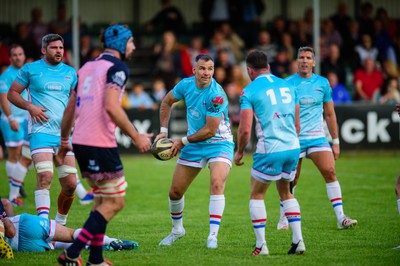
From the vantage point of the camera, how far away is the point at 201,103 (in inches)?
405

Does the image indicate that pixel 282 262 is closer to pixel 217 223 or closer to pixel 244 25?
pixel 217 223

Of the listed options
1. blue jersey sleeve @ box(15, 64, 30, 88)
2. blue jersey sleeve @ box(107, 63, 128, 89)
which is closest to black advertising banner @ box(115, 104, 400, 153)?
blue jersey sleeve @ box(15, 64, 30, 88)

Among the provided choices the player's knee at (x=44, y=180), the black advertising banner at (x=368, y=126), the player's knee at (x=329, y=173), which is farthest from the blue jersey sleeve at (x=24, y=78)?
the black advertising banner at (x=368, y=126)

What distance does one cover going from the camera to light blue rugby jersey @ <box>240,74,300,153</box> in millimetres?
9258

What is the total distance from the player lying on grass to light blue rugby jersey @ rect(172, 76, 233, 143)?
1.74 meters

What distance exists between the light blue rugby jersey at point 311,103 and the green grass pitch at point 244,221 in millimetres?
1381

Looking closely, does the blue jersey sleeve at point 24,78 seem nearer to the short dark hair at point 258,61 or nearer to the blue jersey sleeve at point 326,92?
the short dark hair at point 258,61

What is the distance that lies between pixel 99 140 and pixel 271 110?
→ 6.91 feet

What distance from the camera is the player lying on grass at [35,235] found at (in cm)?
944

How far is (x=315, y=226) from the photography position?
12.0m

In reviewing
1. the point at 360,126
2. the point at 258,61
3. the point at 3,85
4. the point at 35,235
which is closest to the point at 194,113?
the point at 258,61

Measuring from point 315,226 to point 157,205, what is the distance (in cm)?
360

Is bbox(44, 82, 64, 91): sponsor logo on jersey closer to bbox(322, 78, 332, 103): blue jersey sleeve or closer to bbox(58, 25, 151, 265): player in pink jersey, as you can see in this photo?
bbox(58, 25, 151, 265): player in pink jersey

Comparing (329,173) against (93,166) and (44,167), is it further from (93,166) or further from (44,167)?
(93,166)
